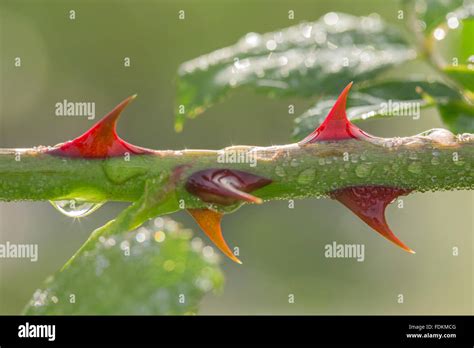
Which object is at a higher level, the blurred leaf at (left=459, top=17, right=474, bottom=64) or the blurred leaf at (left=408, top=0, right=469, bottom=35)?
the blurred leaf at (left=408, top=0, right=469, bottom=35)

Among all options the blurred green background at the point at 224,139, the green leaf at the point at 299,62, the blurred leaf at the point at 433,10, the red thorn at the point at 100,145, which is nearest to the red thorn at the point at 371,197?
the red thorn at the point at 100,145

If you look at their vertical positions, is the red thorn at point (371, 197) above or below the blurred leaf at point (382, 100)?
below

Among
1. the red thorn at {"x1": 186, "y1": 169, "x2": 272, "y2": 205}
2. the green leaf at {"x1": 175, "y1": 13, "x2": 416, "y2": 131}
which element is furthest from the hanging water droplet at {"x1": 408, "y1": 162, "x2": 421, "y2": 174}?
the green leaf at {"x1": 175, "y1": 13, "x2": 416, "y2": 131}

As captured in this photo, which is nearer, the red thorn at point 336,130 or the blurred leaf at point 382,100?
the red thorn at point 336,130

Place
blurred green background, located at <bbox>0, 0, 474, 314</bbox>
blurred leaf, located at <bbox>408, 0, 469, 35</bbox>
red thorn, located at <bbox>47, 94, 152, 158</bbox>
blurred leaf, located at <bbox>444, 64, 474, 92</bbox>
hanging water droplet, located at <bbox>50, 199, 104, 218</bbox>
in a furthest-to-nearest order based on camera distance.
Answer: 1. blurred green background, located at <bbox>0, 0, 474, 314</bbox>
2. blurred leaf, located at <bbox>408, 0, 469, 35</bbox>
3. blurred leaf, located at <bbox>444, 64, 474, 92</bbox>
4. hanging water droplet, located at <bbox>50, 199, 104, 218</bbox>
5. red thorn, located at <bbox>47, 94, 152, 158</bbox>

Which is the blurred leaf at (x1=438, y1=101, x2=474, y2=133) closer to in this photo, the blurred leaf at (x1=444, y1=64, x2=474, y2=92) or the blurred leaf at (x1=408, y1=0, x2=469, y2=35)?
the blurred leaf at (x1=444, y1=64, x2=474, y2=92)

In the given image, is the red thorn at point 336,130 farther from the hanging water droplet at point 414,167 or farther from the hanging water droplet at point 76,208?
the hanging water droplet at point 76,208
